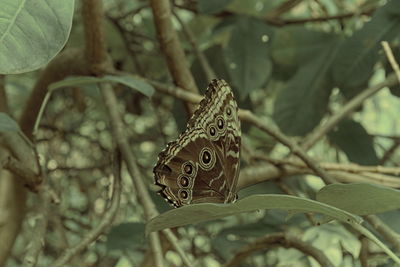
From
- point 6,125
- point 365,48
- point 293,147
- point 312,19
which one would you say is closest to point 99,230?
point 6,125

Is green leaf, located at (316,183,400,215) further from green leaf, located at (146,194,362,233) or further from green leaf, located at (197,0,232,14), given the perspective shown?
green leaf, located at (197,0,232,14)

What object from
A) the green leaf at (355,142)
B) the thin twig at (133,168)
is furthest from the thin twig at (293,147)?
the green leaf at (355,142)

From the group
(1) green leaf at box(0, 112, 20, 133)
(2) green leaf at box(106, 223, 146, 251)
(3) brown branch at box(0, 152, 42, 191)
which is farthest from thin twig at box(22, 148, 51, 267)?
(2) green leaf at box(106, 223, 146, 251)

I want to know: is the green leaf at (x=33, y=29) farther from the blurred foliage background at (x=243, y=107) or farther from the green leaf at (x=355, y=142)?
the green leaf at (x=355, y=142)

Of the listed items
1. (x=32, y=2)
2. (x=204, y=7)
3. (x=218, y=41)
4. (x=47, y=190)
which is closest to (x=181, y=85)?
(x=204, y=7)

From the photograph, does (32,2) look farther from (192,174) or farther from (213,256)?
(213,256)

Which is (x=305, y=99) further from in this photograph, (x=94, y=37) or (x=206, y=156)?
(x=206, y=156)
